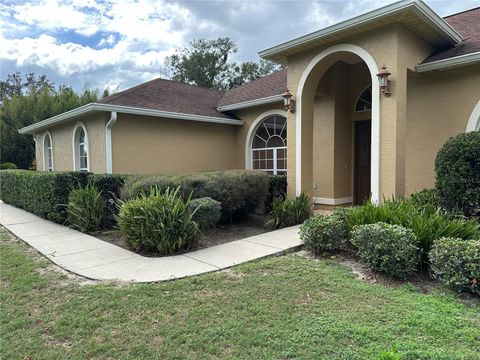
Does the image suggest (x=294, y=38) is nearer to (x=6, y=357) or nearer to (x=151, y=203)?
(x=151, y=203)

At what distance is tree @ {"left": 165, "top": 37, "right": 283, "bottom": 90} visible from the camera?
35469 millimetres

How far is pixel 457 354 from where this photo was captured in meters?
2.62

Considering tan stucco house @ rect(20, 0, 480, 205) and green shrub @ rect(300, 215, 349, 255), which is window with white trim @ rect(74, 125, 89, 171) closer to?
tan stucco house @ rect(20, 0, 480, 205)

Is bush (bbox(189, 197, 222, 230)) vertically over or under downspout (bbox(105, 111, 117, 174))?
under

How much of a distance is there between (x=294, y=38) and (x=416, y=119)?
3716 millimetres

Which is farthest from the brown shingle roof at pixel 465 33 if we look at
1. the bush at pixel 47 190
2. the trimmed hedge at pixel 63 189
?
the bush at pixel 47 190

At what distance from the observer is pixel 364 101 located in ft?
34.8

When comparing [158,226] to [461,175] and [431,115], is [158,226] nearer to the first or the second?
[461,175]

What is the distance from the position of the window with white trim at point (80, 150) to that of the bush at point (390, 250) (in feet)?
37.0

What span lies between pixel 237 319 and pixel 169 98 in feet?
37.1

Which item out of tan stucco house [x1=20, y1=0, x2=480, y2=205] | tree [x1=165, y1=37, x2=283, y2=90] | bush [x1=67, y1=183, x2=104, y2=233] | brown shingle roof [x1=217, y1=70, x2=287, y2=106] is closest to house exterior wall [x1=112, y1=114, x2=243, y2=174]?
tan stucco house [x1=20, y1=0, x2=480, y2=205]

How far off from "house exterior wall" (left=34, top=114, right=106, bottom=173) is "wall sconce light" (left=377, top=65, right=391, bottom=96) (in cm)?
830

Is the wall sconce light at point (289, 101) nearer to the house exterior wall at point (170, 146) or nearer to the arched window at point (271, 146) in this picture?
the arched window at point (271, 146)

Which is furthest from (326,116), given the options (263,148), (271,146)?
(263,148)
